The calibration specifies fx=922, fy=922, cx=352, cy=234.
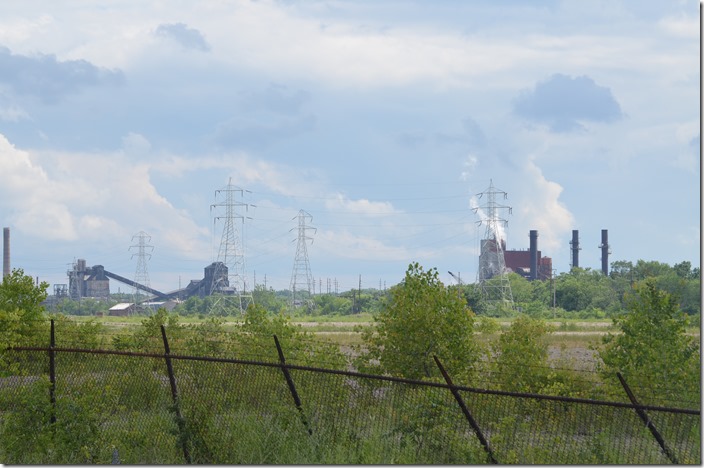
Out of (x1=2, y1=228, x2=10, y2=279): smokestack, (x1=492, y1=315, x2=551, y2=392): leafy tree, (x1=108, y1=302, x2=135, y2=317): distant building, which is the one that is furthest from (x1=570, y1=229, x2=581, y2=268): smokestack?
(x1=492, y1=315, x2=551, y2=392): leafy tree

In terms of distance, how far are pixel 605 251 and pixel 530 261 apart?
13.0 m

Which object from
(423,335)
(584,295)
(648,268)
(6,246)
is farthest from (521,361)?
(6,246)

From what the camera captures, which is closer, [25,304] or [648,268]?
[25,304]

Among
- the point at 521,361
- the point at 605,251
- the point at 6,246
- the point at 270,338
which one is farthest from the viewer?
the point at 605,251

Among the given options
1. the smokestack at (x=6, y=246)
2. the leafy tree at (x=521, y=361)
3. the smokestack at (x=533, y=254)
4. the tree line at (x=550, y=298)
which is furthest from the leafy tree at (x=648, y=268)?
the leafy tree at (x=521, y=361)

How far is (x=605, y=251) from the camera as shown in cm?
14475

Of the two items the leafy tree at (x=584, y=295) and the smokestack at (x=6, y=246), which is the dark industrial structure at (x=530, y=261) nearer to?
the leafy tree at (x=584, y=295)

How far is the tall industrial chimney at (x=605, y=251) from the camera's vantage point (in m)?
144

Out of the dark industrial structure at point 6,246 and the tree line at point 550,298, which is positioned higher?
the dark industrial structure at point 6,246

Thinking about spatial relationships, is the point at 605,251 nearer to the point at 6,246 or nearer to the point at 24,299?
the point at 6,246

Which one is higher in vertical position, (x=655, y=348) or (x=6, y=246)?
(x=6, y=246)

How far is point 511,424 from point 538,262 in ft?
445

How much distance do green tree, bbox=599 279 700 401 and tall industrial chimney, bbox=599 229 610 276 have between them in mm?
Answer: 127825

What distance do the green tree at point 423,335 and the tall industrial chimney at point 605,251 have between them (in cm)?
12873
